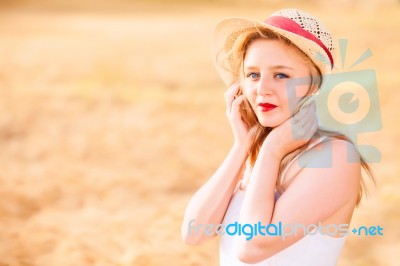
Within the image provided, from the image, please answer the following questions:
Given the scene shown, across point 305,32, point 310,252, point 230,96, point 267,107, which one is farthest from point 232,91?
point 310,252

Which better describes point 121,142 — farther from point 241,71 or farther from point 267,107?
point 267,107

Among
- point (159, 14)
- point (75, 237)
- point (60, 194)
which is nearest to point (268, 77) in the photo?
point (75, 237)

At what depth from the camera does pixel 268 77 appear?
73.4 inches

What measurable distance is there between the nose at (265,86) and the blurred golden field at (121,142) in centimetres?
182

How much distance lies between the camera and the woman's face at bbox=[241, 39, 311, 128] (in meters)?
1.85

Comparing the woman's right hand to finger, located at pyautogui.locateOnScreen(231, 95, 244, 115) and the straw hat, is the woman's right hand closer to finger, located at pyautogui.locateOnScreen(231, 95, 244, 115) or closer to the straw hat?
finger, located at pyautogui.locateOnScreen(231, 95, 244, 115)

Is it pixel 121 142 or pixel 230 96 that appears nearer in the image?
pixel 230 96

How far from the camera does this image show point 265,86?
185 cm

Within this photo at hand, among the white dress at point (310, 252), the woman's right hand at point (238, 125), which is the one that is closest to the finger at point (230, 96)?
the woman's right hand at point (238, 125)

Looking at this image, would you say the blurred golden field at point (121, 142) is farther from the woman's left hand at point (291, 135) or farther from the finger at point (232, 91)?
the woman's left hand at point (291, 135)

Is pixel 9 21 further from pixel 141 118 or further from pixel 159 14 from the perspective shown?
pixel 141 118

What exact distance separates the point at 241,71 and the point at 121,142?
4311 millimetres

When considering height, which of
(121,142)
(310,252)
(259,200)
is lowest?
(310,252)

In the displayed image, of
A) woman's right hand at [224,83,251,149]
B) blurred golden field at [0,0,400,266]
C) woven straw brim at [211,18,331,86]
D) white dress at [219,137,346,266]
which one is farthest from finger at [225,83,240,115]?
blurred golden field at [0,0,400,266]
